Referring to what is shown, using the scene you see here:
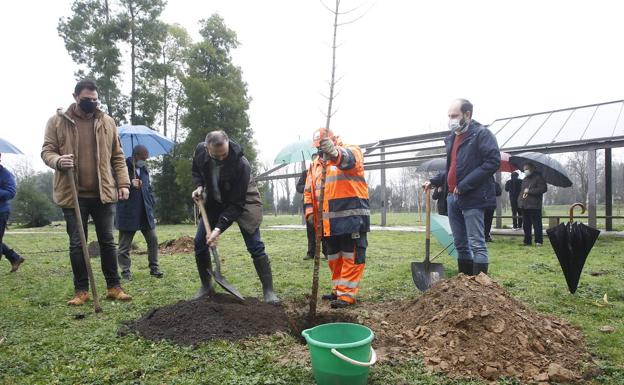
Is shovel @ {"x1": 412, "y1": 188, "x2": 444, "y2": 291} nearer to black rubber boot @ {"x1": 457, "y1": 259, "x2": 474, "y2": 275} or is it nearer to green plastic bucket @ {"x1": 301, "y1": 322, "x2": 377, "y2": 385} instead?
black rubber boot @ {"x1": 457, "y1": 259, "x2": 474, "y2": 275}

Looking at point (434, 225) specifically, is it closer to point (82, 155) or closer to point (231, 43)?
point (82, 155)

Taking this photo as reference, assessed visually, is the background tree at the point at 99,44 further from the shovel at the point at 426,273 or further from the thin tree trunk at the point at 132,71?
the shovel at the point at 426,273

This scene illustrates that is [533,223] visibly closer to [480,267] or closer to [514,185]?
[514,185]

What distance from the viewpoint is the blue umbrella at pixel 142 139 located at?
7.04 m

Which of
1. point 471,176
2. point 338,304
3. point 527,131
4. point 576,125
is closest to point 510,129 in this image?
point 527,131

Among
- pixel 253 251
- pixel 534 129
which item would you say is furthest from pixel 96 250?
pixel 534 129

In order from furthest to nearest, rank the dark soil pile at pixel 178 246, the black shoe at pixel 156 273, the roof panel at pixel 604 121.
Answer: the roof panel at pixel 604 121
the dark soil pile at pixel 178 246
the black shoe at pixel 156 273

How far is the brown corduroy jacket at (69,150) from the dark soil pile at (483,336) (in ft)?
9.49

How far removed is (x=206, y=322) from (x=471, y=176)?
109 inches

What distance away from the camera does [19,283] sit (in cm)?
543

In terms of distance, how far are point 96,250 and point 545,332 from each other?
7811 millimetres

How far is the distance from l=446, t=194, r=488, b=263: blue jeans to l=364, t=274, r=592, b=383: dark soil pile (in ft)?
2.25

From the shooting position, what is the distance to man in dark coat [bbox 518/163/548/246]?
8.60 meters

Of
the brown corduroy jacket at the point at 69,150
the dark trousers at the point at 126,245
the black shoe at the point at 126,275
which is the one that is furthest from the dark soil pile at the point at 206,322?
the dark trousers at the point at 126,245
